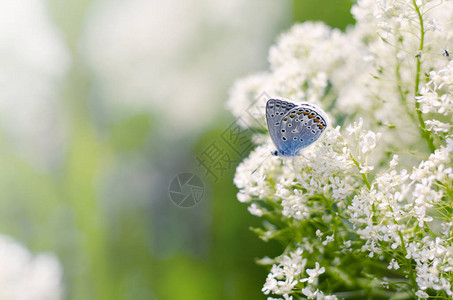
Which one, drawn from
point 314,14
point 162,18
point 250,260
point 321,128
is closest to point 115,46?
point 162,18

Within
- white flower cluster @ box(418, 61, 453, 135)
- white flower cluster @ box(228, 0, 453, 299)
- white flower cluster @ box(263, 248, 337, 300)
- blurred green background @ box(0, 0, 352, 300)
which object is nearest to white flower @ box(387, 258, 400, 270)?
white flower cluster @ box(228, 0, 453, 299)

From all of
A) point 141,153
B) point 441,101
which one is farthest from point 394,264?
point 141,153

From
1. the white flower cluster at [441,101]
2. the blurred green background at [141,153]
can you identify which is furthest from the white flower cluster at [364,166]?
the blurred green background at [141,153]

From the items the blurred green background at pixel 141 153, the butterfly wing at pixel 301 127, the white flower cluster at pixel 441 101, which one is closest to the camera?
the white flower cluster at pixel 441 101

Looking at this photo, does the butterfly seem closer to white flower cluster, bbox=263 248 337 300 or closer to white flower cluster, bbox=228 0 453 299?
white flower cluster, bbox=228 0 453 299

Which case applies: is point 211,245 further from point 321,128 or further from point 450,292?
point 450,292

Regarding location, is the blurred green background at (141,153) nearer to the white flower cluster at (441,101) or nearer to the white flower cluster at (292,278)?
the white flower cluster at (292,278)

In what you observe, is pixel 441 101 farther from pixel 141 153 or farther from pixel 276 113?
pixel 141 153
